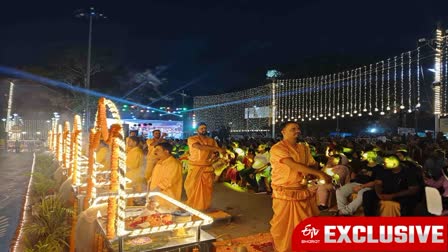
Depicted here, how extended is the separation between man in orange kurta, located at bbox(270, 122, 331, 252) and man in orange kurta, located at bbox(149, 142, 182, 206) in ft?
5.69

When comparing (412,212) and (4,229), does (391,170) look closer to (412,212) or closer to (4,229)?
(412,212)

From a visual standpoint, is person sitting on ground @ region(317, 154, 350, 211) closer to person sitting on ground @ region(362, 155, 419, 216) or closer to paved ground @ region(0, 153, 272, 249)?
paved ground @ region(0, 153, 272, 249)

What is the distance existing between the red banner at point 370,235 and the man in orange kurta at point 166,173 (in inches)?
90.8

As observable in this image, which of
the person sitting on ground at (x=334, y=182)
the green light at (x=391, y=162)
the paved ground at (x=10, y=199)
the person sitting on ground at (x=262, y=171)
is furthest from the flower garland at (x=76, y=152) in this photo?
the green light at (x=391, y=162)

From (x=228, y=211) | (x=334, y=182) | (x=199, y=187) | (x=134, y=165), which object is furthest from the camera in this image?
(x=134, y=165)

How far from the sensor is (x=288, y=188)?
4449 mm

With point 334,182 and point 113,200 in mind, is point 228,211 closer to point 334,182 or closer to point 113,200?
point 334,182

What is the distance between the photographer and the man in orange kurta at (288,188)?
442cm

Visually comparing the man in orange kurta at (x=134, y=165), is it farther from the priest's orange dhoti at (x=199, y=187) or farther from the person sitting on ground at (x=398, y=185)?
the person sitting on ground at (x=398, y=185)

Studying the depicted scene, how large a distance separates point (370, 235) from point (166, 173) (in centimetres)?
305

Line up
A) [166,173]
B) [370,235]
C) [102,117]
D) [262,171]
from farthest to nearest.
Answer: [262,171] → [166,173] → [102,117] → [370,235]

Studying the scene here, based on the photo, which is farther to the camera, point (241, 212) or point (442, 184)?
point (241, 212)

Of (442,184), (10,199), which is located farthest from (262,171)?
(10,199)

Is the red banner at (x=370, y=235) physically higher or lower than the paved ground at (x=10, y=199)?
higher
